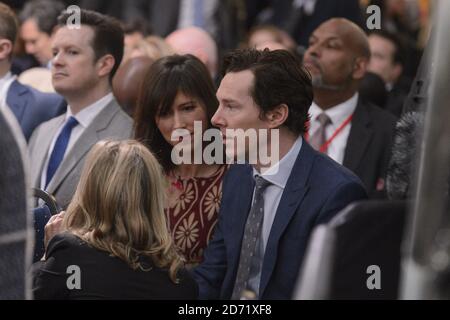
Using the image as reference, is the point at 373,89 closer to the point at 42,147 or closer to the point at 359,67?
the point at 359,67

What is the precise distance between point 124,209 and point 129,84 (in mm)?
2044

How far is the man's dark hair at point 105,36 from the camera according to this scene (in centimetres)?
595

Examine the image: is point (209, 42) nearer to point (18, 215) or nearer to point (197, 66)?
point (197, 66)

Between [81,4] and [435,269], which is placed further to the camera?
[81,4]

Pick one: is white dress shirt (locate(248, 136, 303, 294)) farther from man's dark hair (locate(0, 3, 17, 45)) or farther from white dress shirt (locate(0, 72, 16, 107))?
man's dark hair (locate(0, 3, 17, 45))

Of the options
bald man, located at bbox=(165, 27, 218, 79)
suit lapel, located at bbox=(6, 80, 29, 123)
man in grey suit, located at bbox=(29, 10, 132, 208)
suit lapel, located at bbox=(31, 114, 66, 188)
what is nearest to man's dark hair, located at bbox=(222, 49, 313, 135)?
man in grey suit, located at bbox=(29, 10, 132, 208)

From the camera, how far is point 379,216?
3.23 metres

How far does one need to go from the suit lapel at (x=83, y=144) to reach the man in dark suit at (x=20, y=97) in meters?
0.64

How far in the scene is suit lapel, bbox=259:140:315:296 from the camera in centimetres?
427

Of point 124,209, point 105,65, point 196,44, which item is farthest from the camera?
point 196,44

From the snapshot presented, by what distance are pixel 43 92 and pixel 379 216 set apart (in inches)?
139

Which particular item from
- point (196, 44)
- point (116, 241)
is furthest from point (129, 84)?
point (116, 241)

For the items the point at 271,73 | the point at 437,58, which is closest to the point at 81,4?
the point at 271,73

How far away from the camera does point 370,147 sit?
5.97m
